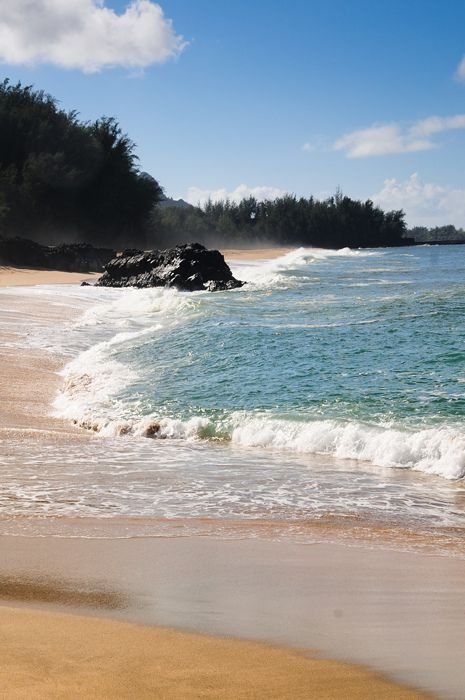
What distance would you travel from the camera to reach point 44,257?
39.8m

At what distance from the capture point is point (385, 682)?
308 centimetres

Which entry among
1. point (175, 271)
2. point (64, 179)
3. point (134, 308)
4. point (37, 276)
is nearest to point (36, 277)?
point (37, 276)

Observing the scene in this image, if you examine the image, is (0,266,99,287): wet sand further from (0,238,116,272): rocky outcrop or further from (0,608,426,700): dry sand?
(0,608,426,700): dry sand

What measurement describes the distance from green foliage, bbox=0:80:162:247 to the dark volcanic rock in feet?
61.2

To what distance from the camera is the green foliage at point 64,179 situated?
53.8 metres

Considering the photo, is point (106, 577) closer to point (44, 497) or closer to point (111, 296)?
point (44, 497)

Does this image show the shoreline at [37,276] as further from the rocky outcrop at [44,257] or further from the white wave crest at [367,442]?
the white wave crest at [367,442]

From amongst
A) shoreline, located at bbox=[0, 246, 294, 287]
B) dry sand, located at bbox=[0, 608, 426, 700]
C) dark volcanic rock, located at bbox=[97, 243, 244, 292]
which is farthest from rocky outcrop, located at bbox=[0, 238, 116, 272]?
dry sand, located at bbox=[0, 608, 426, 700]

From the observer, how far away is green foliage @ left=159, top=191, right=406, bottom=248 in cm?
10646

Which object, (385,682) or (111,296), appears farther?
(111,296)

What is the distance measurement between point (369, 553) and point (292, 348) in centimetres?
942

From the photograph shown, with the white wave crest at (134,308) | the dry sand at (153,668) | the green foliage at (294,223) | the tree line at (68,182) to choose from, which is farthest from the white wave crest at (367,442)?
the green foliage at (294,223)

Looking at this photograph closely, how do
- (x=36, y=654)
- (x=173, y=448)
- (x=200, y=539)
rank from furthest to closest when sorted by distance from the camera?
(x=173, y=448), (x=200, y=539), (x=36, y=654)

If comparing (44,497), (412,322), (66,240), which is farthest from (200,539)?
(66,240)
